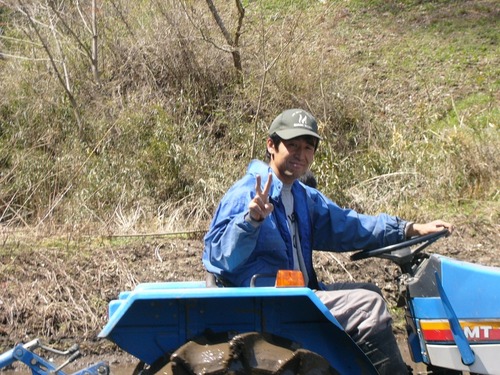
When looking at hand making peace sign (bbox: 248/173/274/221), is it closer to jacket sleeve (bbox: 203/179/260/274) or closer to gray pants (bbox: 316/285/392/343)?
jacket sleeve (bbox: 203/179/260/274)

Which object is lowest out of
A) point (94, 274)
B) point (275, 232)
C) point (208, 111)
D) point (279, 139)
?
point (94, 274)

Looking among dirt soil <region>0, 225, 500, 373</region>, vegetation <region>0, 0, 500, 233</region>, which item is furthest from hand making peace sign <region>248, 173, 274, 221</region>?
vegetation <region>0, 0, 500, 233</region>

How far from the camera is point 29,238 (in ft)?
21.2

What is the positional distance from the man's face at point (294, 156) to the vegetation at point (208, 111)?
355cm

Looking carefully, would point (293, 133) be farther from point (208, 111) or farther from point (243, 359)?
point (208, 111)

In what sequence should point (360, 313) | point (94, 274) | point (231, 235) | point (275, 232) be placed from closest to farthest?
1. point (231, 235)
2. point (360, 313)
3. point (275, 232)
4. point (94, 274)

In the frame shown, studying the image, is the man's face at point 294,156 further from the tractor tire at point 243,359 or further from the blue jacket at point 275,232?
the tractor tire at point 243,359

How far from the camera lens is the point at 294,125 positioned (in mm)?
3545

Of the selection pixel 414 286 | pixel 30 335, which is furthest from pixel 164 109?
pixel 414 286

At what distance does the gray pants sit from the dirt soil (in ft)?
7.02

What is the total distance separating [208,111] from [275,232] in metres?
6.39

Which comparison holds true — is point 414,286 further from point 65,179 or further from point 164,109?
point 164,109

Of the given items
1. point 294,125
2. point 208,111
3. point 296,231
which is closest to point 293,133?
point 294,125

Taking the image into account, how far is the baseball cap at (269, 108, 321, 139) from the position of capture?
A: 3.52m
